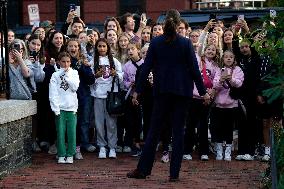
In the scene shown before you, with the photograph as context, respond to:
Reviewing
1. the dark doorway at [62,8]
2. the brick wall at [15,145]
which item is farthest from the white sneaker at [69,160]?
the dark doorway at [62,8]

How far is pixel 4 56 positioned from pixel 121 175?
2355 mm

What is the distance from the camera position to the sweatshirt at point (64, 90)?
12.9m

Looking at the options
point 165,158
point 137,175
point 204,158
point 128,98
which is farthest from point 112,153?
point 137,175

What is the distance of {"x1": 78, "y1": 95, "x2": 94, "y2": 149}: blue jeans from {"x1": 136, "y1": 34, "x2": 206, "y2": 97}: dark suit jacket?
2781 mm

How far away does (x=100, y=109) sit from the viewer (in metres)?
13.8

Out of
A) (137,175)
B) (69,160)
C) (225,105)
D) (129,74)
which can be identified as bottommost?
(69,160)

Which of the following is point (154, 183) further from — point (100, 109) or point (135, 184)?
point (100, 109)

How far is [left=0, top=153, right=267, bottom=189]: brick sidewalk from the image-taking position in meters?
10.7

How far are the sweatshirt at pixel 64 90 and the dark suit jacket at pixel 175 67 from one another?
2.08 metres

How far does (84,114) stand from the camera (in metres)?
13.8

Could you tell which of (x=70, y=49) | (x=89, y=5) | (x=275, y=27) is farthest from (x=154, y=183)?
(x=89, y=5)

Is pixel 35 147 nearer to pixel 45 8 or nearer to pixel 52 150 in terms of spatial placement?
pixel 52 150

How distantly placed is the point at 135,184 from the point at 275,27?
266 cm

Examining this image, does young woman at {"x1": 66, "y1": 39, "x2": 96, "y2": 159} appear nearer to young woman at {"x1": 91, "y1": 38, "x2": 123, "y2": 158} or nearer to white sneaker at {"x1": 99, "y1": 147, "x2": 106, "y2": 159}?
young woman at {"x1": 91, "y1": 38, "x2": 123, "y2": 158}
